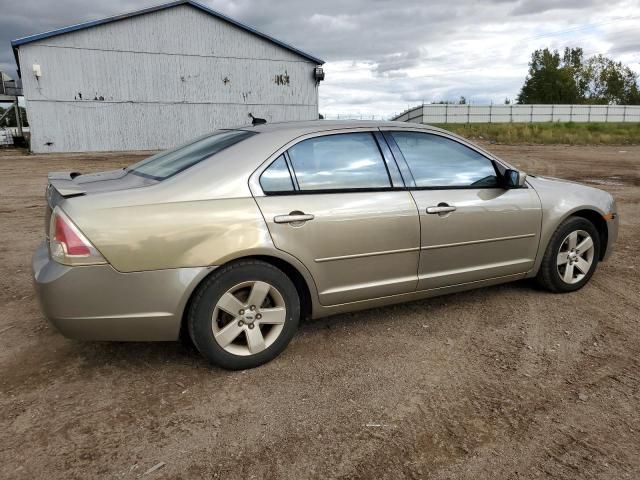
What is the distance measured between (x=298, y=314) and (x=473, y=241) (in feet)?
4.88

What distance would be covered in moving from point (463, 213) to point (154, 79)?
884 inches

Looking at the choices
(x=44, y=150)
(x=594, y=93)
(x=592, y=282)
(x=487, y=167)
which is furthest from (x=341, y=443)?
(x=594, y=93)

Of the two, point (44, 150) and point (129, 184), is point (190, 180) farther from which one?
point (44, 150)

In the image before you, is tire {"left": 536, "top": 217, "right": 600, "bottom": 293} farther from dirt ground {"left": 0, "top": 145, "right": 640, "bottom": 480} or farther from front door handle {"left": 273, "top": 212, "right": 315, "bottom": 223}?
front door handle {"left": 273, "top": 212, "right": 315, "bottom": 223}

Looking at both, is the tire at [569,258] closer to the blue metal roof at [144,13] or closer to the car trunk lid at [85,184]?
the car trunk lid at [85,184]

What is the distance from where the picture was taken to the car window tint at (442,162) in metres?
3.82

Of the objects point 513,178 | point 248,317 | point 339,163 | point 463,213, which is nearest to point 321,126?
point 339,163

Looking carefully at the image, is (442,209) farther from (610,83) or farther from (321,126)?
(610,83)

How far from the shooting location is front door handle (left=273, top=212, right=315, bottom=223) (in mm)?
3201

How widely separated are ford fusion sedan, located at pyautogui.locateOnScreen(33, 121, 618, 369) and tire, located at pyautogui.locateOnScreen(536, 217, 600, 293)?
0.04 metres

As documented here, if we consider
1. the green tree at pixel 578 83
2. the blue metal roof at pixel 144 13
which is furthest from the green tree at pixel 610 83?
the blue metal roof at pixel 144 13

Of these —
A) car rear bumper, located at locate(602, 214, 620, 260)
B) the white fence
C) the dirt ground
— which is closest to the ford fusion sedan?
the dirt ground

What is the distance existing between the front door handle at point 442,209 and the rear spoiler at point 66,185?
2276 millimetres

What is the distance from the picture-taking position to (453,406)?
9.39 ft
